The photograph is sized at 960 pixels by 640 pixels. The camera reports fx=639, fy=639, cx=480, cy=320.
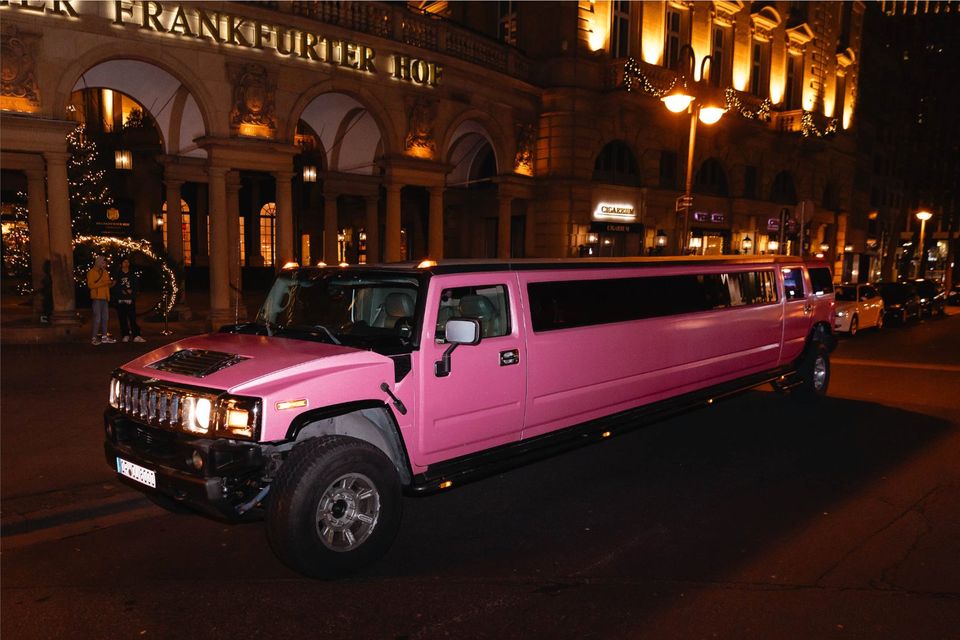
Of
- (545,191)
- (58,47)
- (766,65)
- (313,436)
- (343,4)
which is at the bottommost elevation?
(313,436)

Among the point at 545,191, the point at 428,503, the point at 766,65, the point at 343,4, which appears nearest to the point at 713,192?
the point at 766,65

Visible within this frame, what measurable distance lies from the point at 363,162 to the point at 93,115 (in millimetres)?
18782

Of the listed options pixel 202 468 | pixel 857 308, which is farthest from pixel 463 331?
pixel 857 308

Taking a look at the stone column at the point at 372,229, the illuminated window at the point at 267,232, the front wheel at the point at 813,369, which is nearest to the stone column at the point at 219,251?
the stone column at the point at 372,229

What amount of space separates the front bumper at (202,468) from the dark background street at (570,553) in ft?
2.07

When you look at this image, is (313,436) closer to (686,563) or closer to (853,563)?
(686,563)

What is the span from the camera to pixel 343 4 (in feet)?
57.6

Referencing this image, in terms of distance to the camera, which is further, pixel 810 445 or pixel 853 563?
pixel 810 445

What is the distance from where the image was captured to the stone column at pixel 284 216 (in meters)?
16.9

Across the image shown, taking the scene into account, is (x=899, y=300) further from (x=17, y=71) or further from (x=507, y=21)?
(x=17, y=71)

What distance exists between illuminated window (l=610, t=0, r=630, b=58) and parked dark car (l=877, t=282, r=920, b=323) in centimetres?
1379

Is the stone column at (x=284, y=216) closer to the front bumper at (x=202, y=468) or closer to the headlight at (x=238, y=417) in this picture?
the front bumper at (x=202, y=468)

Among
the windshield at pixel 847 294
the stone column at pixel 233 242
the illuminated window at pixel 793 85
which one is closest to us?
the stone column at pixel 233 242

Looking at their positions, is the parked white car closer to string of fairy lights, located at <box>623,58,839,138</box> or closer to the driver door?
string of fairy lights, located at <box>623,58,839,138</box>
